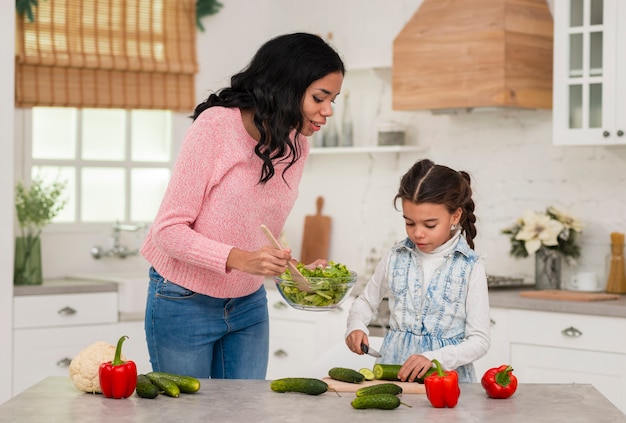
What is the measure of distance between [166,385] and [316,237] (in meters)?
3.21

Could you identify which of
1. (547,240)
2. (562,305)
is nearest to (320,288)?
(562,305)

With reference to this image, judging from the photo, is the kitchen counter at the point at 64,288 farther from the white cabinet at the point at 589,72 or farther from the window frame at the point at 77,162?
the white cabinet at the point at 589,72

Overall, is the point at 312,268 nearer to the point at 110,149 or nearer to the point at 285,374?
the point at 285,374

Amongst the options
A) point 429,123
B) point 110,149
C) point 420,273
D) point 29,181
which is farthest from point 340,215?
point 420,273

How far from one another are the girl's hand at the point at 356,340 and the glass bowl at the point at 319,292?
0.15 metres

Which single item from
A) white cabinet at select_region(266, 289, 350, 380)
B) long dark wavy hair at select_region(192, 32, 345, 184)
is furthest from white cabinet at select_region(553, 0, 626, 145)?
long dark wavy hair at select_region(192, 32, 345, 184)

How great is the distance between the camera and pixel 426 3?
15.1 feet

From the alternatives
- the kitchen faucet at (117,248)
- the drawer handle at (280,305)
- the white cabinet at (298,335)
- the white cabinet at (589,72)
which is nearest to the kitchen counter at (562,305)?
the white cabinet at (589,72)

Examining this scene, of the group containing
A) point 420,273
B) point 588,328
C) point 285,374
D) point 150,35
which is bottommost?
point 285,374

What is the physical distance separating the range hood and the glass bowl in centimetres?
202

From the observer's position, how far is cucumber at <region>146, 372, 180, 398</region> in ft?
7.45

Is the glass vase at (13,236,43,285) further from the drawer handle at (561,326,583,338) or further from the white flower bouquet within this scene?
the drawer handle at (561,326,583,338)

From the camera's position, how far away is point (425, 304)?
273 centimetres

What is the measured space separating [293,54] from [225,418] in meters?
0.97
